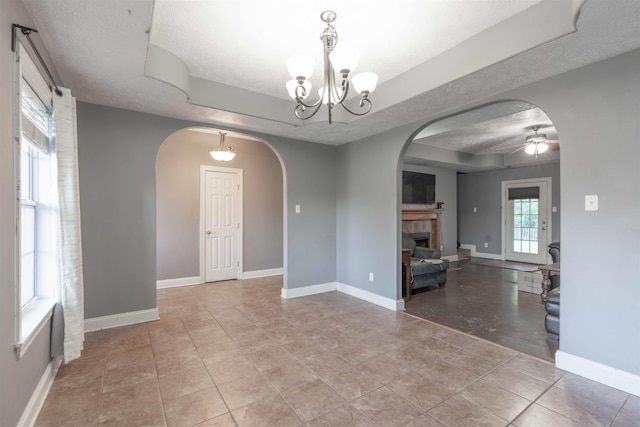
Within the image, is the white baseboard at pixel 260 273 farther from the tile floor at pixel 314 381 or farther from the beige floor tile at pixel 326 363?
the beige floor tile at pixel 326 363

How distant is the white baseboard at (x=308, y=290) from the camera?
451 centimetres

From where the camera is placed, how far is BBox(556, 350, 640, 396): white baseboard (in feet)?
6.95

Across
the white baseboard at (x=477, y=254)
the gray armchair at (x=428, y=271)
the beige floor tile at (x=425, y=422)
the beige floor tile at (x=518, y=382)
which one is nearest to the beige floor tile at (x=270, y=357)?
the beige floor tile at (x=425, y=422)

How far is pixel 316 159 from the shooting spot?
15.9ft

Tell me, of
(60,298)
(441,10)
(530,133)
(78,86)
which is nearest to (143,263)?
(60,298)

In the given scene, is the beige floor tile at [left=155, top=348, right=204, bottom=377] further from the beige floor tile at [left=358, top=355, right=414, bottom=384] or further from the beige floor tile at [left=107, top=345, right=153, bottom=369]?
the beige floor tile at [left=358, top=355, right=414, bottom=384]

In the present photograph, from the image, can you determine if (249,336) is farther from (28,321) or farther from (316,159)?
(316,159)

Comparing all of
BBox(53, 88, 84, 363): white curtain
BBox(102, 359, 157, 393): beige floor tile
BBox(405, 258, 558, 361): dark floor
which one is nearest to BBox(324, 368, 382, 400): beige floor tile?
BBox(102, 359, 157, 393): beige floor tile

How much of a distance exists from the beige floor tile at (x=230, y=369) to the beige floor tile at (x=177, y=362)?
0.15 meters

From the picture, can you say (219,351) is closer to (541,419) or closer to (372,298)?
(372,298)

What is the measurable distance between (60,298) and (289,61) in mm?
2555

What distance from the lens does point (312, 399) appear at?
6.73 ft

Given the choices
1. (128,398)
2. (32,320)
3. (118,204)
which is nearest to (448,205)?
(118,204)

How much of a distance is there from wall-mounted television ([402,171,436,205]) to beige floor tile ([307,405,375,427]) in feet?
18.4
